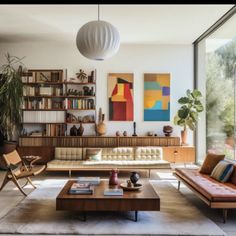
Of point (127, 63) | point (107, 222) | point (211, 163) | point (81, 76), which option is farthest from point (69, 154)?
point (107, 222)

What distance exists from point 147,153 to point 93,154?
48.3 inches

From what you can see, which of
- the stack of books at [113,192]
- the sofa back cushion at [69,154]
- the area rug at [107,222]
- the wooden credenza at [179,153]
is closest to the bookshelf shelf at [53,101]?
the sofa back cushion at [69,154]

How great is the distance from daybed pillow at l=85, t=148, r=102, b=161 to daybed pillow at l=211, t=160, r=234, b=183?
292cm

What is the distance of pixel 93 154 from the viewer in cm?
760

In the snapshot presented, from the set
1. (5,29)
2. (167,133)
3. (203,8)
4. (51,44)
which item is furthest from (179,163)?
(5,29)

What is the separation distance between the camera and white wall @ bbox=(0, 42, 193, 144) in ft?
28.5

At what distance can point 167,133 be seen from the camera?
8.51m

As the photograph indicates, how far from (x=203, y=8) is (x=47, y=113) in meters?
4.46

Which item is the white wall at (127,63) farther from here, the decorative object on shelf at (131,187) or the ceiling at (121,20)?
the decorative object on shelf at (131,187)

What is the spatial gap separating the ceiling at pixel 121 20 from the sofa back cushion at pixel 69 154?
268cm

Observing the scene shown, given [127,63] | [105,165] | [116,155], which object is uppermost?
[127,63]

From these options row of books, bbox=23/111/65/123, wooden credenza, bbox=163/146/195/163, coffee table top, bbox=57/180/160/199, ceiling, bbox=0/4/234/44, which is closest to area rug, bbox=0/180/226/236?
coffee table top, bbox=57/180/160/199

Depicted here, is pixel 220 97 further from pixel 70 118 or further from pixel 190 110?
pixel 70 118

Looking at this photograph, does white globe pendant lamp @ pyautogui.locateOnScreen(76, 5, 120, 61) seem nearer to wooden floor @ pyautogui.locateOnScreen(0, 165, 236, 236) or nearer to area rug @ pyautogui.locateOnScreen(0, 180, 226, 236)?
area rug @ pyautogui.locateOnScreen(0, 180, 226, 236)
